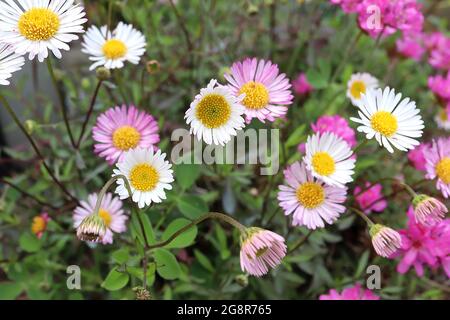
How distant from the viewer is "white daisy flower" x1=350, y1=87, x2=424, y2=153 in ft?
2.69

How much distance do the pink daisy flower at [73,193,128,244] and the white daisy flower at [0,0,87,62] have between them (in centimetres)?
28

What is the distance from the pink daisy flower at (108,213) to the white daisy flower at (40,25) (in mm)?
283

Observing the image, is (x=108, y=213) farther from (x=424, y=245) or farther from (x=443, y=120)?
(x=443, y=120)

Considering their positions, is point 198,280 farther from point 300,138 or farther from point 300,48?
point 300,48

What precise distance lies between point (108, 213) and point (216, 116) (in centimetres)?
32

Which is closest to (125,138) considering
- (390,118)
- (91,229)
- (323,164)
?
(91,229)

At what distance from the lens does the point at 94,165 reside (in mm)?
1166

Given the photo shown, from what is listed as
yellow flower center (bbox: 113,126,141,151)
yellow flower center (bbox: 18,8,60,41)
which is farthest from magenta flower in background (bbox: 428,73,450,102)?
yellow flower center (bbox: 18,8,60,41)

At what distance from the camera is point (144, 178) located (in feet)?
2.62

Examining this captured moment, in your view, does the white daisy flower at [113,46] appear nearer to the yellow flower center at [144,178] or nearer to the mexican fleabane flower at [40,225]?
the yellow flower center at [144,178]

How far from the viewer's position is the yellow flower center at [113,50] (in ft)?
3.13

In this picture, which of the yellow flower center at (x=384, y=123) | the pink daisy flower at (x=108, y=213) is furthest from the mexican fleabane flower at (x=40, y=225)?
Result: the yellow flower center at (x=384, y=123)

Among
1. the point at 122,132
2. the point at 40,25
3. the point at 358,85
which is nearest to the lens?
the point at 40,25

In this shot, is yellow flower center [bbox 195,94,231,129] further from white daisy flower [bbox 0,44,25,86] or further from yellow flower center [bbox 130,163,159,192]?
white daisy flower [bbox 0,44,25,86]
